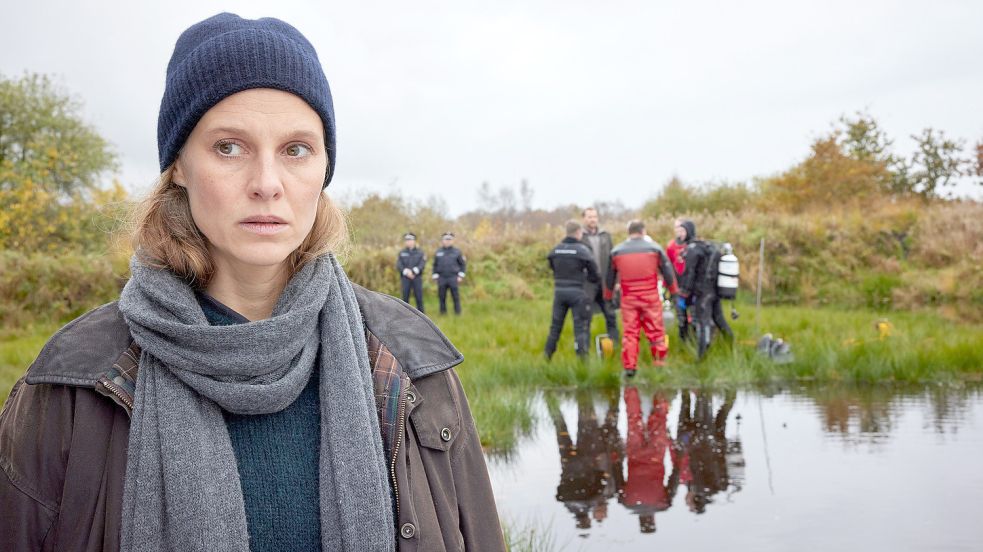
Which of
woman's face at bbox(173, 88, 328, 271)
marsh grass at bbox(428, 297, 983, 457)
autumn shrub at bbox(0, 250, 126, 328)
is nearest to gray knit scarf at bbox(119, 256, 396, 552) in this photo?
woman's face at bbox(173, 88, 328, 271)

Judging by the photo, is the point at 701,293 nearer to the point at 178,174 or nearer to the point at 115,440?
the point at 178,174

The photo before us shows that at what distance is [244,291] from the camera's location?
1.93m

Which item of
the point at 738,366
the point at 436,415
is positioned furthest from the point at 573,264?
the point at 436,415

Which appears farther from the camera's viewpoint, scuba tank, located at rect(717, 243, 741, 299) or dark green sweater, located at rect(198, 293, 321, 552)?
scuba tank, located at rect(717, 243, 741, 299)

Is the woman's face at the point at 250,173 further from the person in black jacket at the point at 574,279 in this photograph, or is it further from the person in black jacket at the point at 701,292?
the person in black jacket at the point at 701,292

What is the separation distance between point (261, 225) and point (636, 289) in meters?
8.92

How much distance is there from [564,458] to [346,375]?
5.59 meters

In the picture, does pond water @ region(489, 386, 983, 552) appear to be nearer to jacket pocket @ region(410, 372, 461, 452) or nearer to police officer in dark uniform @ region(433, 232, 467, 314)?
jacket pocket @ region(410, 372, 461, 452)

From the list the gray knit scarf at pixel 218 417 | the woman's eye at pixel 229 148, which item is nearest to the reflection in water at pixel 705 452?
the gray knit scarf at pixel 218 417

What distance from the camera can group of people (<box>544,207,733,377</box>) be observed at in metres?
10.4

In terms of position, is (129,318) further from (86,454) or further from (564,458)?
(564,458)

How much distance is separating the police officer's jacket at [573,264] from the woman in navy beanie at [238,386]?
9.14 meters

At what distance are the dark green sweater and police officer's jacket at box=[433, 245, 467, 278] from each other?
54.2 ft

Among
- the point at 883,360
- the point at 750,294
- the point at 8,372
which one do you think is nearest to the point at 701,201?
the point at 750,294
